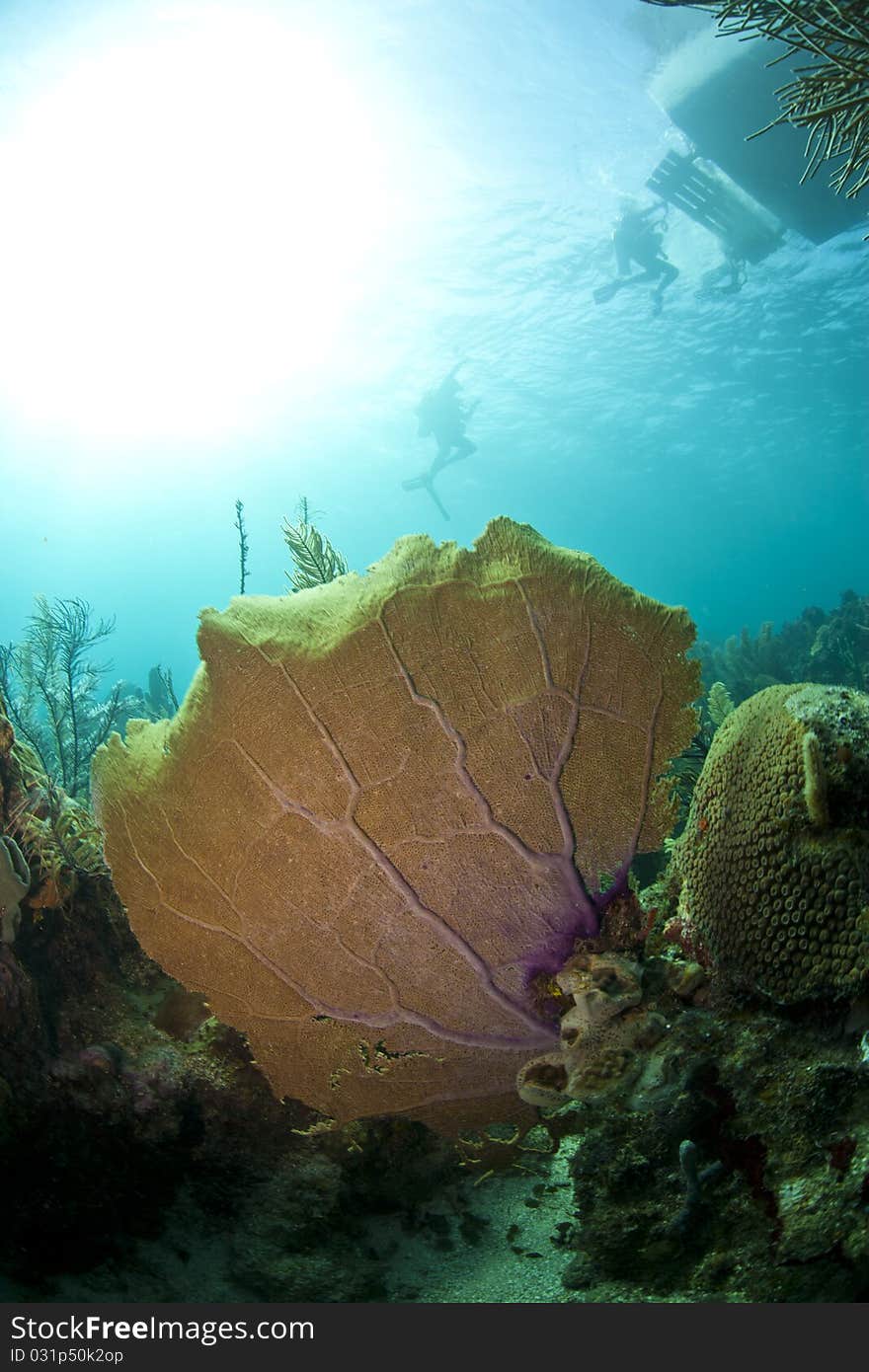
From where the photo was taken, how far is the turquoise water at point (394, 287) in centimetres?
1912

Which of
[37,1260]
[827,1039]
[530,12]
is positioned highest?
[530,12]

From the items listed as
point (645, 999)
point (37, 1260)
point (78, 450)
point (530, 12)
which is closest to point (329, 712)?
point (645, 999)

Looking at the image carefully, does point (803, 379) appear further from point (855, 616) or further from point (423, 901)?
point (423, 901)

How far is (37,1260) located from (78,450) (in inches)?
3038

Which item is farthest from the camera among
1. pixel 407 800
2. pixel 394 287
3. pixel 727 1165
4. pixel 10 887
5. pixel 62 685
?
pixel 394 287

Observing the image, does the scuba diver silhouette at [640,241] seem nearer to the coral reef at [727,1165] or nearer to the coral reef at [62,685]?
the coral reef at [62,685]

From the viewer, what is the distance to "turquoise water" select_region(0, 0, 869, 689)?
19125 millimetres

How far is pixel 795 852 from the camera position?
2.04 m

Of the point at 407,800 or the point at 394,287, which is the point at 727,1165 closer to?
the point at 407,800

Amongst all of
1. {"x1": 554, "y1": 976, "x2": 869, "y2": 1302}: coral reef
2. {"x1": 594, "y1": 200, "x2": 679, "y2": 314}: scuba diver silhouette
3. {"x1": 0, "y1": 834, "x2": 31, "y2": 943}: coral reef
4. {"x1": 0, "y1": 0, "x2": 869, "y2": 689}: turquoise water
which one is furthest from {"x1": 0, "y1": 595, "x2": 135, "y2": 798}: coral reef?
{"x1": 594, "y1": 200, "x2": 679, "y2": 314}: scuba diver silhouette

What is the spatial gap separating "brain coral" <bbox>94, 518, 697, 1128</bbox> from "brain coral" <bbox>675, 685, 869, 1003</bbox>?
29 centimetres

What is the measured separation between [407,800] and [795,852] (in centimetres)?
140

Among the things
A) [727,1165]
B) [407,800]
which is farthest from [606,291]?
[727,1165]

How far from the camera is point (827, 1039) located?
2.05 m
